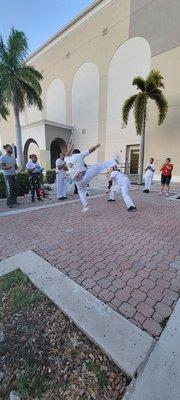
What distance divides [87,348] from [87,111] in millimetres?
22833

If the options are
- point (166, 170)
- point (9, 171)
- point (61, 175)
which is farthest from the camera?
→ point (166, 170)

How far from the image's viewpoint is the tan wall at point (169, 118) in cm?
1543

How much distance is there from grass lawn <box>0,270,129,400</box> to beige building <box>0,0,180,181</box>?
15826mm

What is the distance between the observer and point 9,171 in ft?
23.4

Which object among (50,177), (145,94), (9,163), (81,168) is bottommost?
(50,177)

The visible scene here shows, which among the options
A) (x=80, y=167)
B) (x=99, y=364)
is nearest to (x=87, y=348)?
(x=99, y=364)

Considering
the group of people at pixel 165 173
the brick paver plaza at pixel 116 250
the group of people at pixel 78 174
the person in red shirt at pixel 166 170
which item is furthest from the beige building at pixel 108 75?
the brick paver plaza at pixel 116 250

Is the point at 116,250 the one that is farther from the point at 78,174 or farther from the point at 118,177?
the point at 118,177

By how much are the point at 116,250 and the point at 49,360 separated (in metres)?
2.21

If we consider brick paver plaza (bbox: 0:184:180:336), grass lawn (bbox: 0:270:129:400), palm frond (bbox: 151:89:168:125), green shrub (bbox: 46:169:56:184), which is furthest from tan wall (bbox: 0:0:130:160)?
grass lawn (bbox: 0:270:129:400)

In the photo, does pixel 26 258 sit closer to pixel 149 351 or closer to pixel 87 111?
pixel 149 351

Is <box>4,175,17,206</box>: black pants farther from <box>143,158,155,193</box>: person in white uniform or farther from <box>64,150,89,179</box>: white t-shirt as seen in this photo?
<box>143,158,155,193</box>: person in white uniform

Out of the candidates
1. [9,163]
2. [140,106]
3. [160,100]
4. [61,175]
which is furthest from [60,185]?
[160,100]

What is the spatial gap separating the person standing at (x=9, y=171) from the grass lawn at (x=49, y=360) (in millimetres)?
5368
